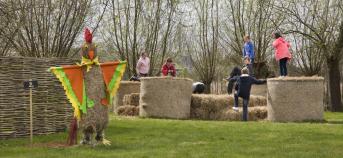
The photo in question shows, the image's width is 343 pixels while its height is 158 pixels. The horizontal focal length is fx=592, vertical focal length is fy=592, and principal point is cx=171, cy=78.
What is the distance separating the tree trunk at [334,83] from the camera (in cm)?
2848

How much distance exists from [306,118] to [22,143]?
8.31 m

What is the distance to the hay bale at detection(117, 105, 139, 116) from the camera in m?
20.4

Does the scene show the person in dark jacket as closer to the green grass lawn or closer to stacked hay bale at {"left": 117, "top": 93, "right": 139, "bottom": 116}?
the green grass lawn

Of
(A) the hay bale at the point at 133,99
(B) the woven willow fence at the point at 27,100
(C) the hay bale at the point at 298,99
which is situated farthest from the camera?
(A) the hay bale at the point at 133,99

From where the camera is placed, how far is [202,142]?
1202 cm

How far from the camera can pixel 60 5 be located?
2452 centimetres

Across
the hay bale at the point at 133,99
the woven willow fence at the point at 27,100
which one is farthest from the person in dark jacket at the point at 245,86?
the woven willow fence at the point at 27,100

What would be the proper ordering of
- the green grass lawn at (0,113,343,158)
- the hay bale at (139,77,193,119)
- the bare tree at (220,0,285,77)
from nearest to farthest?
the green grass lawn at (0,113,343,158) → the hay bale at (139,77,193,119) → the bare tree at (220,0,285,77)

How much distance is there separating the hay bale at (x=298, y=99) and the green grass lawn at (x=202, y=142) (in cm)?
184

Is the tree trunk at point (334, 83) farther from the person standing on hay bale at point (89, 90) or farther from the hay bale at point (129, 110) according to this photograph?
the person standing on hay bale at point (89, 90)

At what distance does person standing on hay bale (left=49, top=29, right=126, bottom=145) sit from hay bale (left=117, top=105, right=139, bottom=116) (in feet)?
27.5

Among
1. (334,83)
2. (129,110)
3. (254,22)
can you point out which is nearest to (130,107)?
(129,110)

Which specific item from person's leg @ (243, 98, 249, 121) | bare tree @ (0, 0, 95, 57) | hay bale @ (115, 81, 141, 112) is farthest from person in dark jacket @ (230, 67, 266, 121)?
bare tree @ (0, 0, 95, 57)

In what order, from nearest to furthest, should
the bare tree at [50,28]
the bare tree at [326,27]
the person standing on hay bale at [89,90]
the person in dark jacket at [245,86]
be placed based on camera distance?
the person standing on hay bale at [89,90]
the person in dark jacket at [245,86]
the bare tree at [50,28]
the bare tree at [326,27]
